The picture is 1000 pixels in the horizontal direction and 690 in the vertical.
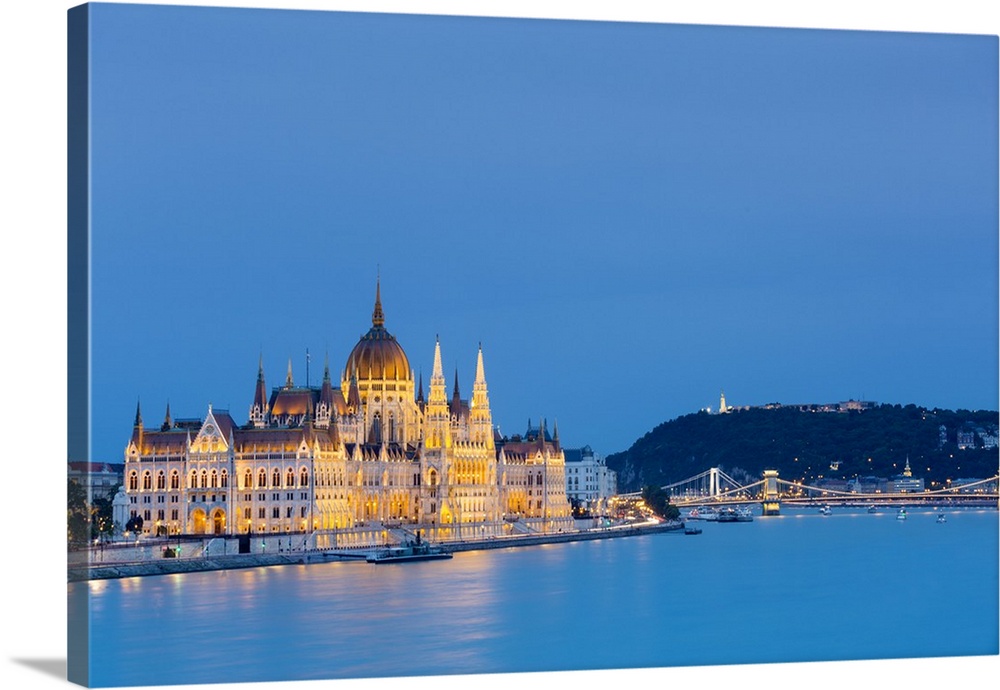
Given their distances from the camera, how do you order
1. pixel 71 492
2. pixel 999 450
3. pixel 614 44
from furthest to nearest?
pixel 999 450
pixel 614 44
pixel 71 492

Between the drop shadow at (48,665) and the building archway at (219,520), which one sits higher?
the building archway at (219,520)

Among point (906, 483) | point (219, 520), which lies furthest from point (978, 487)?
point (219, 520)

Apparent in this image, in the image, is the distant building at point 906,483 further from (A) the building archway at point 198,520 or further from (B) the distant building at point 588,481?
(A) the building archway at point 198,520

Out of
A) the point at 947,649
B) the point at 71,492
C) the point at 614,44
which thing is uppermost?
the point at 614,44

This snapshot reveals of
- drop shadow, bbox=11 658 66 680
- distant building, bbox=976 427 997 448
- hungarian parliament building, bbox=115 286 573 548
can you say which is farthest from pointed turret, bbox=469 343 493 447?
drop shadow, bbox=11 658 66 680

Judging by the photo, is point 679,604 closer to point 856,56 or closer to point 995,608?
point 995,608

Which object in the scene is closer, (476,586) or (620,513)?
(476,586)

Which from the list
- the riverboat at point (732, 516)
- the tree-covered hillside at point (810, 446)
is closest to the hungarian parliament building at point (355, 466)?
the tree-covered hillside at point (810, 446)

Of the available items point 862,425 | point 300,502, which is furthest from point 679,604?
point 300,502
